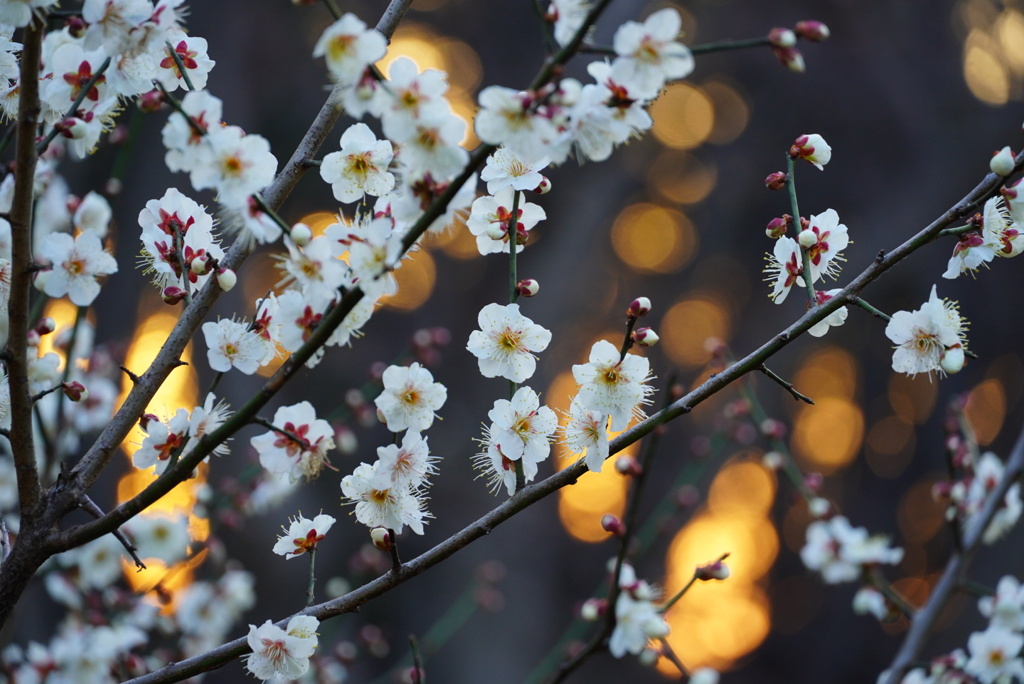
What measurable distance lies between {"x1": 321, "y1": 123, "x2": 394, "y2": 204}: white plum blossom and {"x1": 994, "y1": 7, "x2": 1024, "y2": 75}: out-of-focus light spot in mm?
4706

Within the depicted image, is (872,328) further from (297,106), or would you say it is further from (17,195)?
(17,195)

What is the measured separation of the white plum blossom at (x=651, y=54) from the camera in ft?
2.56

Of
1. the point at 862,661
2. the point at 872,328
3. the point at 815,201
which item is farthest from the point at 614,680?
the point at 815,201

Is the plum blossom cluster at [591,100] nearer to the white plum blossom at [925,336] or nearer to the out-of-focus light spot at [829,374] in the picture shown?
the white plum blossom at [925,336]

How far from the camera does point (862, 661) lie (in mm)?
4719

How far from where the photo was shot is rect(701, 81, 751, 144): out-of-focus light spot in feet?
16.0

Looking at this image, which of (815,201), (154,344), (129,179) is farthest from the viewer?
(815,201)

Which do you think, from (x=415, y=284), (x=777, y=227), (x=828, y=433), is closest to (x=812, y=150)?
(x=777, y=227)

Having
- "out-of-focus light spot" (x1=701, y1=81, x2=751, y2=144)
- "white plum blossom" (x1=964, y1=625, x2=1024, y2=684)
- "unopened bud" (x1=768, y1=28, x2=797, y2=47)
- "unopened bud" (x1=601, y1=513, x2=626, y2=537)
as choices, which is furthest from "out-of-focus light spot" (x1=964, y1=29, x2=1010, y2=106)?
"unopened bud" (x1=768, y1=28, x2=797, y2=47)

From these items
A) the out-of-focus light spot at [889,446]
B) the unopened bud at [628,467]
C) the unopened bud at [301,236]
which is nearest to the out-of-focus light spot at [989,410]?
the out-of-focus light spot at [889,446]

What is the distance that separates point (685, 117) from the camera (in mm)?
5059

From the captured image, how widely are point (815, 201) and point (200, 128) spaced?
13.8 ft

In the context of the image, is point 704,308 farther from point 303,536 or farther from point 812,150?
point 303,536

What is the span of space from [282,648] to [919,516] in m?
4.77
